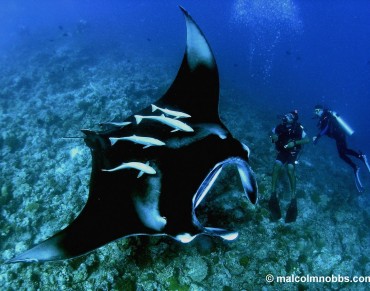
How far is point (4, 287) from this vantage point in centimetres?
384

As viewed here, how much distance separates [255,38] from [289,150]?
2229 inches

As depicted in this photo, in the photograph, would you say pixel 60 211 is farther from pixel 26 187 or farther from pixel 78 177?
pixel 26 187

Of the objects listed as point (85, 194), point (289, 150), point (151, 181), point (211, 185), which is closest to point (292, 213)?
point (289, 150)

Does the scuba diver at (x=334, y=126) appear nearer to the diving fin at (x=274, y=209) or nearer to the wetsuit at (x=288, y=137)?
the wetsuit at (x=288, y=137)

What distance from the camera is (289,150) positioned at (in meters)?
5.70

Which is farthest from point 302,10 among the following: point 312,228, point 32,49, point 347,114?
point 312,228

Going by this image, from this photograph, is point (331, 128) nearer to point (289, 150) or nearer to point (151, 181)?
point (289, 150)

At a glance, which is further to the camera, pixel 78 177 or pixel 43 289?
pixel 78 177

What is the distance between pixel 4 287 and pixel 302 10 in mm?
112719

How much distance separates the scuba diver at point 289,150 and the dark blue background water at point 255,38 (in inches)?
324

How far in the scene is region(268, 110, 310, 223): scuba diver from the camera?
4.92 m

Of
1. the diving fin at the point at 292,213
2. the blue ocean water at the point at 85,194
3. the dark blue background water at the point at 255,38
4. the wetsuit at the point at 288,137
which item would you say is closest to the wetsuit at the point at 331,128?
the blue ocean water at the point at 85,194

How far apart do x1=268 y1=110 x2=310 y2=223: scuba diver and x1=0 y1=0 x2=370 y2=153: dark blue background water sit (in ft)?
27.0

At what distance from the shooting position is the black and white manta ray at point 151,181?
7.71ft
